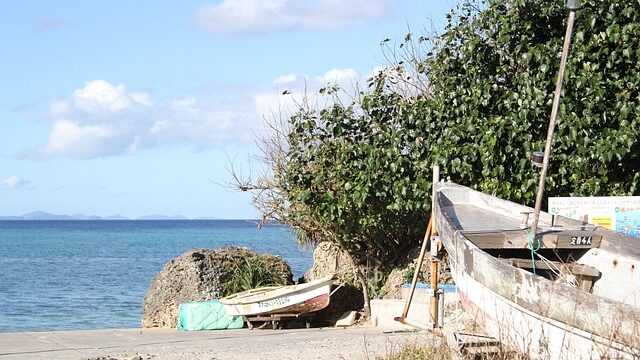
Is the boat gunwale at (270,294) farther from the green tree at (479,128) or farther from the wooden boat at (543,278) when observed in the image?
the wooden boat at (543,278)

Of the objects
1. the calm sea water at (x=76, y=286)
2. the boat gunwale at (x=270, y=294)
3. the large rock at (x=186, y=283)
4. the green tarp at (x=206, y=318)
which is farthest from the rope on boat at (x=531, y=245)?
the calm sea water at (x=76, y=286)

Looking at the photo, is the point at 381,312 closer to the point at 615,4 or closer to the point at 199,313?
the point at 199,313

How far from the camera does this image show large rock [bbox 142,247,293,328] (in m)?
20.5

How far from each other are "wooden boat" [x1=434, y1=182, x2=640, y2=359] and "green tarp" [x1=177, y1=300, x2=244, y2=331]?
6810mm

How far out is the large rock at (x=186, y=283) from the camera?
2048 cm

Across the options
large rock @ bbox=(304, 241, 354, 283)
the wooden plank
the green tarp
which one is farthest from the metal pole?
large rock @ bbox=(304, 241, 354, 283)

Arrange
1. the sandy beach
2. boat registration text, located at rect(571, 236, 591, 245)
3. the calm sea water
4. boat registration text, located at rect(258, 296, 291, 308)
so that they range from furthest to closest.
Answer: the calm sea water
boat registration text, located at rect(258, 296, 291, 308)
the sandy beach
boat registration text, located at rect(571, 236, 591, 245)

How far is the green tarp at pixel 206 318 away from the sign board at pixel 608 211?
785 centimetres

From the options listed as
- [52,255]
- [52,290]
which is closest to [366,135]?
[52,290]

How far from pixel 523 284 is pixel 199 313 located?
11.0 metres

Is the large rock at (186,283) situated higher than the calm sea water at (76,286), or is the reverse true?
the large rock at (186,283)

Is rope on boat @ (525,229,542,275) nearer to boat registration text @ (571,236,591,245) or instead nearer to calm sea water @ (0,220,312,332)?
boat registration text @ (571,236,591,245)

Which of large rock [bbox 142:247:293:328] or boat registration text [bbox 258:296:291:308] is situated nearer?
boat registration text [bbox 258:296:291:308]

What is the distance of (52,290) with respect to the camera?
135ft
